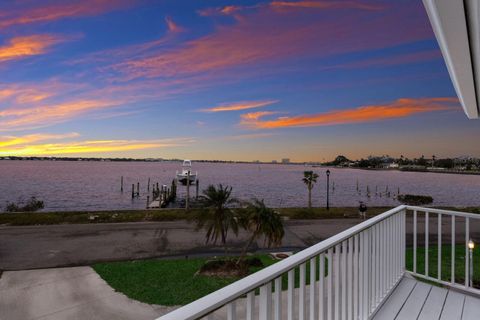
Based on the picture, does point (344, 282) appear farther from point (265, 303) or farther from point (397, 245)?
point (397, 245)

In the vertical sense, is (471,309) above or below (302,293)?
below

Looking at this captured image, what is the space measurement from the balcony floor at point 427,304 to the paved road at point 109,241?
724 centimetres

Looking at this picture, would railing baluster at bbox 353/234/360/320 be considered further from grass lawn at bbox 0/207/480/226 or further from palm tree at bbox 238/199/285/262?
grass lawn at bbox 0/207/480/226

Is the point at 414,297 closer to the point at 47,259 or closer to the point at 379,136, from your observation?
the point at 47,259

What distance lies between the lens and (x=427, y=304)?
2717mm

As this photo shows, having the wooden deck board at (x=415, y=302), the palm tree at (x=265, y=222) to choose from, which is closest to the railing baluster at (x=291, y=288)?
the wooden deck board at (x=415, y=302)

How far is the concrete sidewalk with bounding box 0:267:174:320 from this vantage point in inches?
Result: 207

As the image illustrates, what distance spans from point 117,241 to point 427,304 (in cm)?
1016

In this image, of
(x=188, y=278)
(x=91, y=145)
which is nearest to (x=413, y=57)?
(x=188, y=278)

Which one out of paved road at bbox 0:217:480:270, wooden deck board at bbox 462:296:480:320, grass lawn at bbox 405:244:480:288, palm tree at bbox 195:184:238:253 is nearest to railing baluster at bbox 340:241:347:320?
wooden deck board at bbox 462:296:480:320

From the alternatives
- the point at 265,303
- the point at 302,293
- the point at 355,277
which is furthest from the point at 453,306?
the point at 265,303

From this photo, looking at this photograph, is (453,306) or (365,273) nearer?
(365,273)

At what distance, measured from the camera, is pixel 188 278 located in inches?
282

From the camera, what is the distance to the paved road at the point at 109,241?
8.76 m
